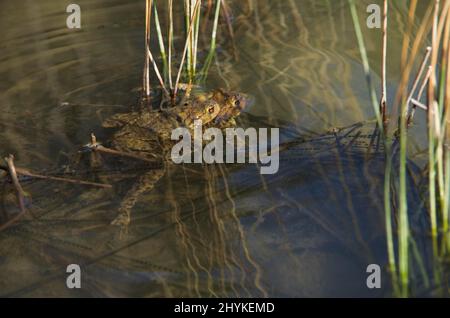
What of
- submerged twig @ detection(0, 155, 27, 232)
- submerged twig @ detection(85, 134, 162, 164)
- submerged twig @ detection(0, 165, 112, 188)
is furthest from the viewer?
submerged twig @ detection(85, 134, 162, 164)

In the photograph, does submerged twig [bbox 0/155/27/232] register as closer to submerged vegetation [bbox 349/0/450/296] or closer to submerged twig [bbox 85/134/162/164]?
submerged twig [bbox 85/134/162/164]

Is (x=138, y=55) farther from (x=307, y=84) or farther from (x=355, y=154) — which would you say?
(x=355, y=154)

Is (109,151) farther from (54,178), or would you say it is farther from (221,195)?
(221,195)

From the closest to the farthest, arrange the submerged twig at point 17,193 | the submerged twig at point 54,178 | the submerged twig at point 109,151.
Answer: the submerged twig at point 17,193
the submerged twig at point 54,178
the submerged twig at point 109,151

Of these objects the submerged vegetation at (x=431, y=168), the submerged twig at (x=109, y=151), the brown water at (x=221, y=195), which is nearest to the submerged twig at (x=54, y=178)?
the brown water at (x=221, y=195)

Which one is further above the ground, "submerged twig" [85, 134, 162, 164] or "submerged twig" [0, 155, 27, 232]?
"submerged twig" [85, 134, 162, 164]

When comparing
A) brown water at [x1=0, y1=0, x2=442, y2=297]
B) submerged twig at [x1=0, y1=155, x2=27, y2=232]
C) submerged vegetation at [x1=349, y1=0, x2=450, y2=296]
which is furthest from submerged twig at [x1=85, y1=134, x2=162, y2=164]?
submerged vegetation at [x1=349, y1=0, x2=450, y2=296]

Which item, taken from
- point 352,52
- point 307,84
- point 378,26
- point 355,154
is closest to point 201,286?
point 355,154

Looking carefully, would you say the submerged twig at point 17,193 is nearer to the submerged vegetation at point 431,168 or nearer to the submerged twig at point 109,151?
the submerged twig at point 109,151
